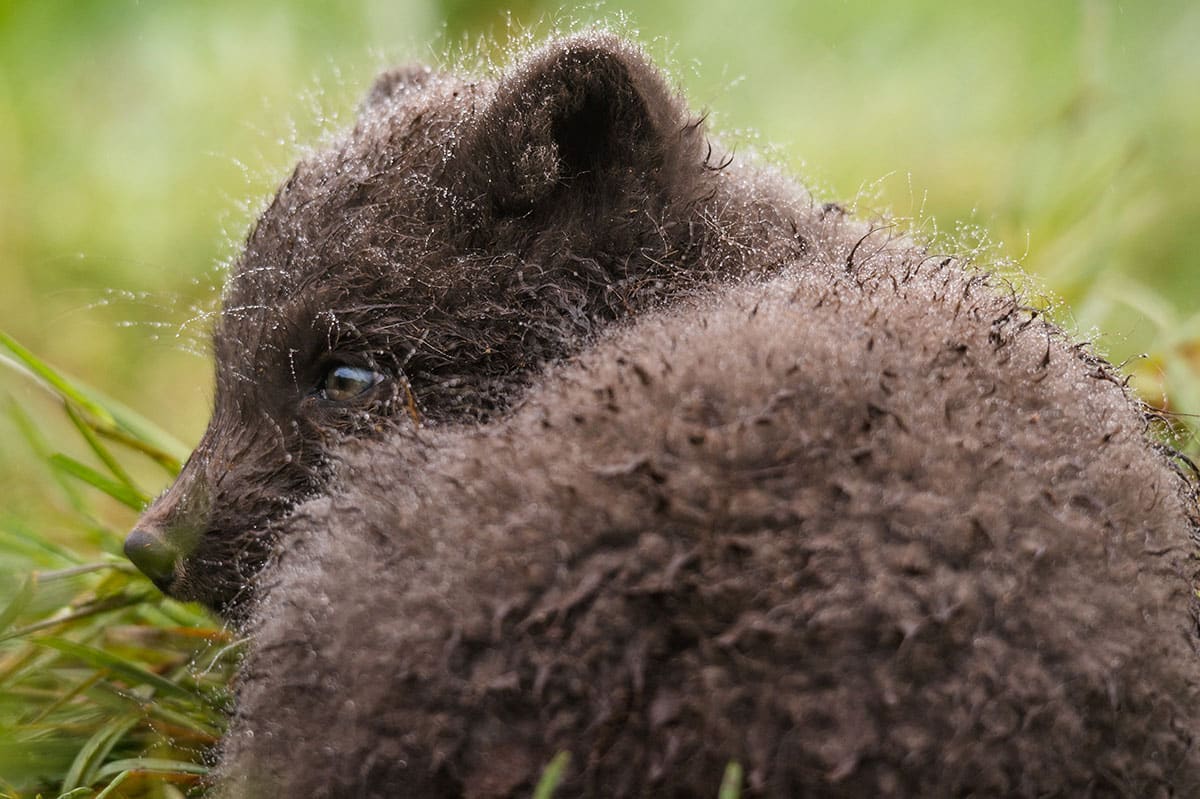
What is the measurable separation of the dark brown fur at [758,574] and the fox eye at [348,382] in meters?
0.21

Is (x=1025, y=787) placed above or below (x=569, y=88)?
below

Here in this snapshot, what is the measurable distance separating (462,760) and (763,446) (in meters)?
0.54

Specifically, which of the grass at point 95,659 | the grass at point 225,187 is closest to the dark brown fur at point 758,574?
the grass at point 95,659

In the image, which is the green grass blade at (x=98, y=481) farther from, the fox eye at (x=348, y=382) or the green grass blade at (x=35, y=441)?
the fox eye at (x=348, y=382)

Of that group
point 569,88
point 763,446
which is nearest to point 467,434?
point 763,446

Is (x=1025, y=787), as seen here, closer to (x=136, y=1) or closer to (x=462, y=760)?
(x=462, y=760)

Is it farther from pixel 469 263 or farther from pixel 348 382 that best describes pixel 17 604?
pixel 469 263

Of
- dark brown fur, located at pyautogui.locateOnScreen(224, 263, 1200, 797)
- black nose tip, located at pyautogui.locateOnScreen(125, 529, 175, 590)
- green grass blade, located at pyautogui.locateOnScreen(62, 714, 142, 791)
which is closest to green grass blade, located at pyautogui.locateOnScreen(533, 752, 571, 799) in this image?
dark brown fur, located at pyautogui.locateOnScreen(224, 263, 1200, 797)

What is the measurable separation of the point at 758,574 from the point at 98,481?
6.55ft

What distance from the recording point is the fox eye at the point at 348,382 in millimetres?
2373

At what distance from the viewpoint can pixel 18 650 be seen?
9.45 ft

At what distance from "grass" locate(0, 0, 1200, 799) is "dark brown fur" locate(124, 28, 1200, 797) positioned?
706 mm

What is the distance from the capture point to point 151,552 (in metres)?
2.36

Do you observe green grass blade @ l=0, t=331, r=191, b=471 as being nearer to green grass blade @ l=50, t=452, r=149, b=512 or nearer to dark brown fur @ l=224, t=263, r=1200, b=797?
green grass blade @ l=50, t=452, r=149, b=512
